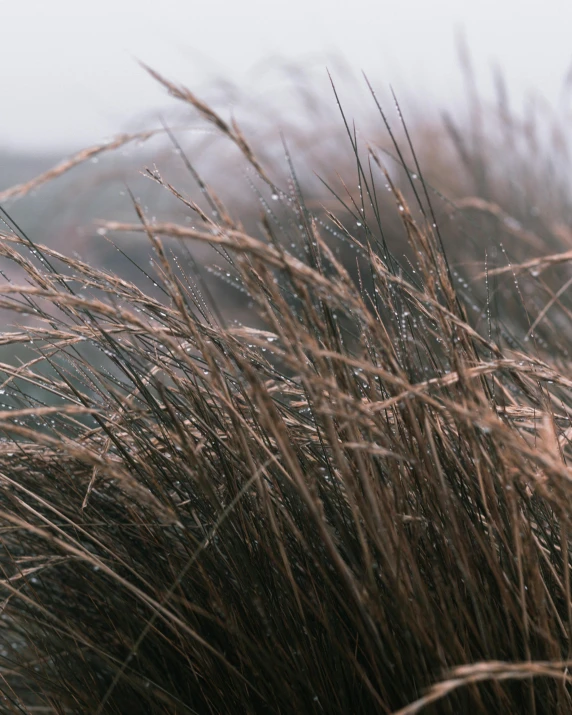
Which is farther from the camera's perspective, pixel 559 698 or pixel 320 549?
pixel 320 549

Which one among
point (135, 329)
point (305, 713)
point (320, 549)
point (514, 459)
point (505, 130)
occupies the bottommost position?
point (505, 130)

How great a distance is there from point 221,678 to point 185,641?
0.20 feet

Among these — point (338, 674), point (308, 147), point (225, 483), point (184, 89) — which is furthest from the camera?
point (308, 147)

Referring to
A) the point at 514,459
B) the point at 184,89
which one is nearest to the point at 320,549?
the point at 514,459

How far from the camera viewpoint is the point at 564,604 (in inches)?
38.1

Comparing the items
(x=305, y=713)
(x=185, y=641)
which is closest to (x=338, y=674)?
(x=305, y=713)

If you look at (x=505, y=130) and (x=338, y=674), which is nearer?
(x=338, y=674)

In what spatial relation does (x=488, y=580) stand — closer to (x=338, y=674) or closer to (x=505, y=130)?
(x=338, y=674)

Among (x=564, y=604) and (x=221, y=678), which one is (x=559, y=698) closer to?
(x=564, y=604)

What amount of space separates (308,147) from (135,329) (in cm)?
350

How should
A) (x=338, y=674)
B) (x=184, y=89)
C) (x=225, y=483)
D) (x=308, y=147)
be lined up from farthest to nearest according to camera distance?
(x=308, y=147) → (x=225, y=483) → (x=338, y=674) → (x=184, y=89)

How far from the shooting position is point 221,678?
0.92 metres

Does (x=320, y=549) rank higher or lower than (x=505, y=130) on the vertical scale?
higher

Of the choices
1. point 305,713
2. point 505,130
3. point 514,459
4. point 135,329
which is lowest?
point 505,130
